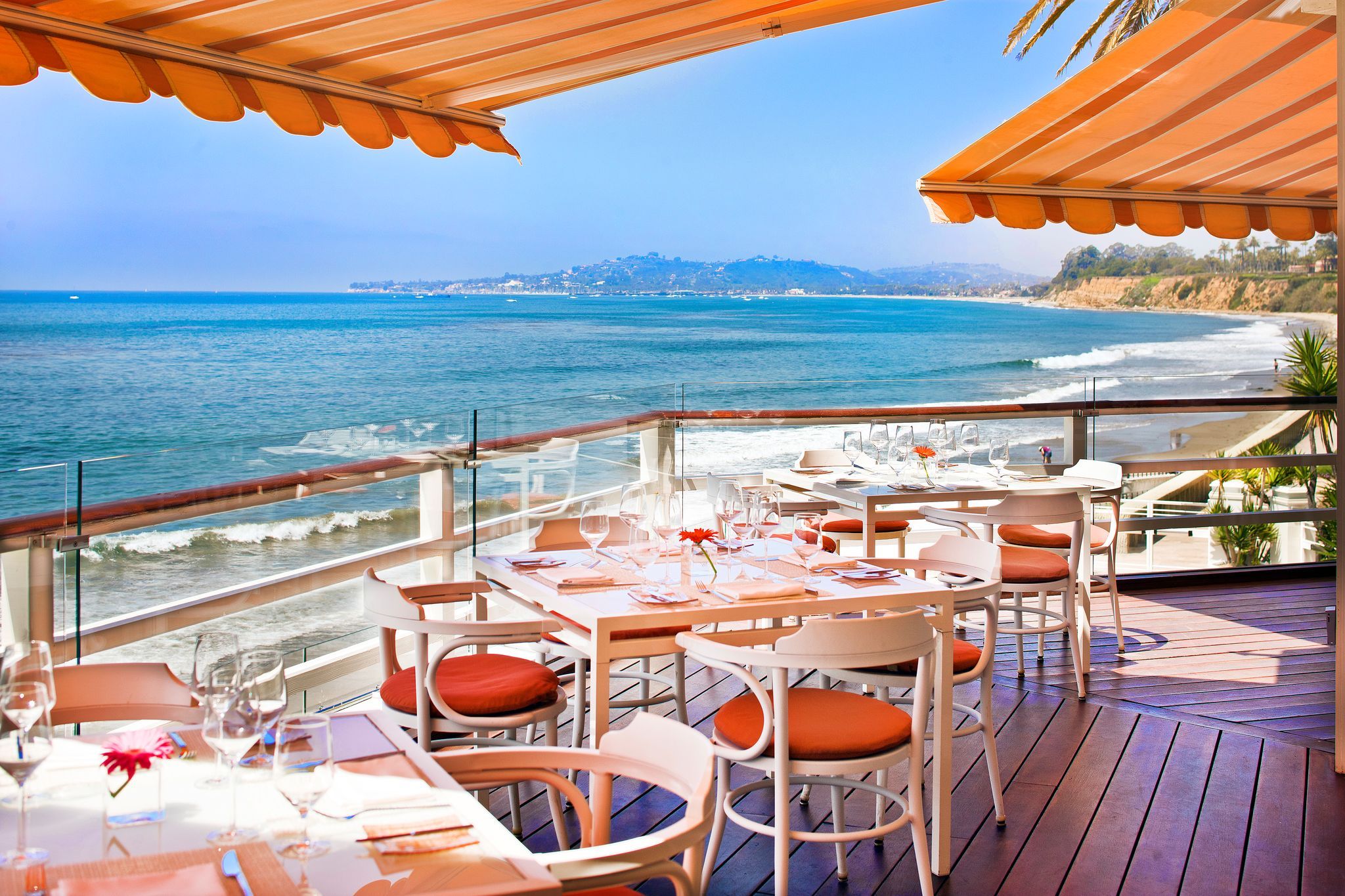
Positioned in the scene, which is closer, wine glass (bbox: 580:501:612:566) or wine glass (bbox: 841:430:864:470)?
wine glass (bbox: 580:501:612:566)

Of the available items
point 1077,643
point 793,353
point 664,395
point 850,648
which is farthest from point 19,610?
point 793,353

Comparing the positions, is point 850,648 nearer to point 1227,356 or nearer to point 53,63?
point 53,63

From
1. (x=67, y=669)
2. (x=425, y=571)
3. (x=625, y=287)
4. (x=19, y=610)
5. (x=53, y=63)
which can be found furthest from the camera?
(x=625, y=287)

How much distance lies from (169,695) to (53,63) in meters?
1.62

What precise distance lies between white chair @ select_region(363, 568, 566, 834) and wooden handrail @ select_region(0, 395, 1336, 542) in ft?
1.98

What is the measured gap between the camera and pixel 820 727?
8.54 feet

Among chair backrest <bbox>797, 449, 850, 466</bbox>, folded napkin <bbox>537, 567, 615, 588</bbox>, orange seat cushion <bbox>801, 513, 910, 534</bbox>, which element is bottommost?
orange seat cushion <bbox>801, 513, 910, 534</bbox>

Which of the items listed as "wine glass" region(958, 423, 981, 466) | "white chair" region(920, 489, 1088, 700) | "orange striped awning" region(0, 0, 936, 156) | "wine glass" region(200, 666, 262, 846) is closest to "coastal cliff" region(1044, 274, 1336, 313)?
"wine glass" region(958, 423, 981, 466)

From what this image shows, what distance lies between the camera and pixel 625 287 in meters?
41.9

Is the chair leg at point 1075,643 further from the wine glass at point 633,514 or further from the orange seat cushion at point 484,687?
the orange seat cushion at point 484,687

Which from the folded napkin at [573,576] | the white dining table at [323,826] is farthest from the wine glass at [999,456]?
the white dining table at [323,826]

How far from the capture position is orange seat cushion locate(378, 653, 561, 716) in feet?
9.30

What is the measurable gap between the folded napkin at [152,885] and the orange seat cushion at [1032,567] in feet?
11.5

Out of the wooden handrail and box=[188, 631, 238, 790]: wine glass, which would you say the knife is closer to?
box=[188, 631, 238, 790]: wine glass
